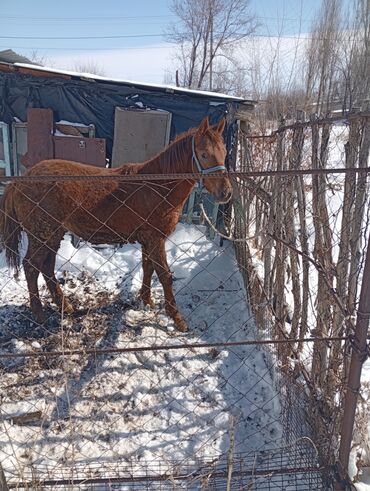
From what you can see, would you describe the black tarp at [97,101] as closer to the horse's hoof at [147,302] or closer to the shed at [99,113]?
the shed at [99,113]

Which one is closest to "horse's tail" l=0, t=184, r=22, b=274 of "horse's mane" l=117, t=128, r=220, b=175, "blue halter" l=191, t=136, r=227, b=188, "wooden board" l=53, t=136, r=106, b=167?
"horse's mane" l=117, t=128, r=220, b=175

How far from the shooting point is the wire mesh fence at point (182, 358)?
2150 mm

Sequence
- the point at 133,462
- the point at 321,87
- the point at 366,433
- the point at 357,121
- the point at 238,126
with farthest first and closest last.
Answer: the point at 238,126 → the point at 321,87 → the point at 133,462 → the point at 366,433 → the point at 357,121

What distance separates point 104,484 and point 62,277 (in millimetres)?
2926

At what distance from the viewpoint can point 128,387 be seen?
3113 millimetres

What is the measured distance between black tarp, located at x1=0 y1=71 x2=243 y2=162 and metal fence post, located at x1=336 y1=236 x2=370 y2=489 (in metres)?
5.89

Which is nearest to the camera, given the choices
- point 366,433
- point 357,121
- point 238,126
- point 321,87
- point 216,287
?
point 357,121

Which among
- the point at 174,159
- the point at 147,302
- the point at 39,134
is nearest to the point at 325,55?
the point at 174,159

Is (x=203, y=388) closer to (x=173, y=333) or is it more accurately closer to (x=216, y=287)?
(x=173, y=333)

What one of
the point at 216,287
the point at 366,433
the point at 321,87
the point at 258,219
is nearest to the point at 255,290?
the point at 216,287

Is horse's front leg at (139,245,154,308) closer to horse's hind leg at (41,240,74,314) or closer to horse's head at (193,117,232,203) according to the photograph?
horse's hind leg at (41,240,74,314)

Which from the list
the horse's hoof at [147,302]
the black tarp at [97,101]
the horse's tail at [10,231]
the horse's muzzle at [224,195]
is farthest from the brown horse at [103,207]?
the black tarp at [97,101]

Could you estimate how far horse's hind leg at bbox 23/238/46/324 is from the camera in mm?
3896

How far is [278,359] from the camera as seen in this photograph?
303cm
